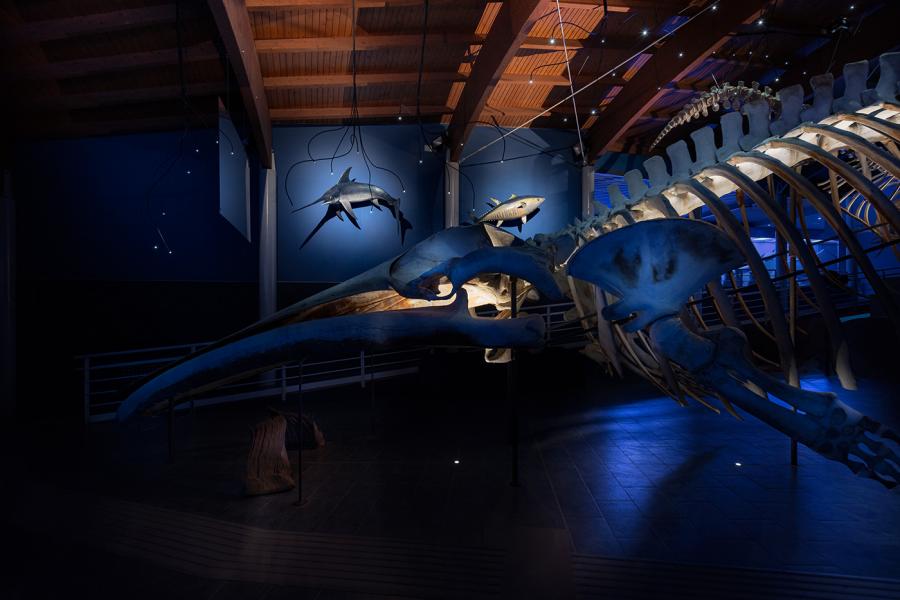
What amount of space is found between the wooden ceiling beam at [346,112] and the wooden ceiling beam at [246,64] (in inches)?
12.7

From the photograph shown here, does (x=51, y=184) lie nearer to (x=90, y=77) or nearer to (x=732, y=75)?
(x=90, y=77)

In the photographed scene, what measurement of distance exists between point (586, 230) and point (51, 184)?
7.57 meters

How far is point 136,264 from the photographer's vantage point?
7.29 m

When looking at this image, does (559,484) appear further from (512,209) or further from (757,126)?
(512,209)

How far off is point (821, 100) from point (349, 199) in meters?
6.26

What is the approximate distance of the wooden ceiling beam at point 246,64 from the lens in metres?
5.31

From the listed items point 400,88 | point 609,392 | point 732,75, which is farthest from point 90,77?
point 732,75

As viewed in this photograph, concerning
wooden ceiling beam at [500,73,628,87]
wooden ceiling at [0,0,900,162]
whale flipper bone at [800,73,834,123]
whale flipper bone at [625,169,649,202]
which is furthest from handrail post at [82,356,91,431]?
wooden ceiling beam at [500,73,628,87]

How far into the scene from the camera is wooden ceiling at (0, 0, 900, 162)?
5852mm

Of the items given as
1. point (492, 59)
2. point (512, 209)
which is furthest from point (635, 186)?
point (512, 209)

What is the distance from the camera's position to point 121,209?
7.14 meters

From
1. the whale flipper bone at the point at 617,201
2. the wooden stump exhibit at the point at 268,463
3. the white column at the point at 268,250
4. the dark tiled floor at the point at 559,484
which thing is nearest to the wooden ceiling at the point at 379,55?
the white column at the point at 268,250

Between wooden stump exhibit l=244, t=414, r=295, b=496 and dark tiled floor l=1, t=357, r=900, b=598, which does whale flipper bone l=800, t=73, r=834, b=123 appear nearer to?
dark tiled floor l=1, t=357, r=900, b=598

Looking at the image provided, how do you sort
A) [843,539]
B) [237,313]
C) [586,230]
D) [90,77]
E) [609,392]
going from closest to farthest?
[843,539]
[586,230]
[90,77]
[609,392]
[237,313]
